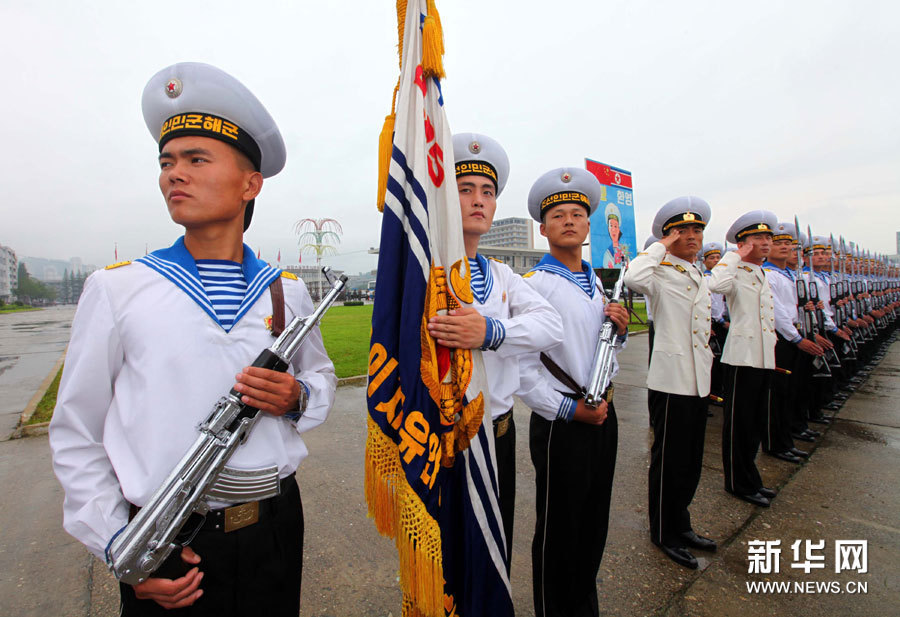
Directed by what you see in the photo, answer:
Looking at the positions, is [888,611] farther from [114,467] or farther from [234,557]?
[114,467]

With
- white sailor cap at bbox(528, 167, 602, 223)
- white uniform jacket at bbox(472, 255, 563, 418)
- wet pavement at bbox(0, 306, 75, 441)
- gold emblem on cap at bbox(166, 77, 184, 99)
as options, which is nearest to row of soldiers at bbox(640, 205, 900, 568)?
white sailor cap at bbox(528, 167, 602, 223)

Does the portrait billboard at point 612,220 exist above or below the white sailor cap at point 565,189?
above

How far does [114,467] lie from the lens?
125 centimetres

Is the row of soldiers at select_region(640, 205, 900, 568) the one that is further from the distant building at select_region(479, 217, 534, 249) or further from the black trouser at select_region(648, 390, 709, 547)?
the distant building at select_region(479, 217, 534, 249)

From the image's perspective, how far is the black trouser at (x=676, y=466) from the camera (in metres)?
2.95

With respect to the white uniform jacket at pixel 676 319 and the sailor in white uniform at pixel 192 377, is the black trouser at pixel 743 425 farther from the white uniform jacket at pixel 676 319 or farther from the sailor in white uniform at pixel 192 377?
the sailor in white uniform at pixel 192 377

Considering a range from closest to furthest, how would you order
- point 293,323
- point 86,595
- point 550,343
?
point 293,323, point 550,343, point 86,595

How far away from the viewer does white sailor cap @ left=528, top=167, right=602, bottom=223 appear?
8.09ft

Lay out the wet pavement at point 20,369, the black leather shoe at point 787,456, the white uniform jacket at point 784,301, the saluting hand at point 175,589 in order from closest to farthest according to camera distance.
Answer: the saluting hand at point 175,589 → the black leather shoe at point 787,456 → the white uniform jacket at point 784,301 → the wet pavement at point 20,369

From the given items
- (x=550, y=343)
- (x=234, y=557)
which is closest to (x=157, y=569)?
(x=234, y=557)

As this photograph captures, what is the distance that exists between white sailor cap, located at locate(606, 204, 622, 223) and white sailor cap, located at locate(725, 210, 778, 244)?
4072 mm

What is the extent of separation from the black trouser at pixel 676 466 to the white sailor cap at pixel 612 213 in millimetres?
6132

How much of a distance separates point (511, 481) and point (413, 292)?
1044 mm

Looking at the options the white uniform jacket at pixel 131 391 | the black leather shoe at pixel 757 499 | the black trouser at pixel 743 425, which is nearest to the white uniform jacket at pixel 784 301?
the black trouser at pixel 743 425
